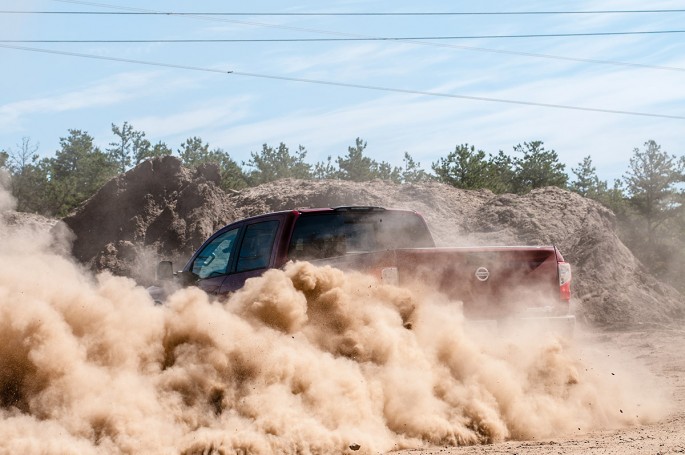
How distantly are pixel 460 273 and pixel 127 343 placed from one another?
10.8 feet

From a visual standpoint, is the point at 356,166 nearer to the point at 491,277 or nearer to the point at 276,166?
the point at 276,166

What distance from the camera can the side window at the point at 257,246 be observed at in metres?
9.55

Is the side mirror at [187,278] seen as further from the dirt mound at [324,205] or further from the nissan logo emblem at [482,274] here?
the dirt mound at [324,205]

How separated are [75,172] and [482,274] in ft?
177

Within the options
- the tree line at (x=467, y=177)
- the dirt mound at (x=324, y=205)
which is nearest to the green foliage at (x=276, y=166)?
the tree line at (x=467, y=177)

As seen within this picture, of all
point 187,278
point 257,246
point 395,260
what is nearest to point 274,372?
point 395,260

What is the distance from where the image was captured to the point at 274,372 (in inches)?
287

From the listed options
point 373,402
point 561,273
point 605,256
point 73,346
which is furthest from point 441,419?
point 605,256

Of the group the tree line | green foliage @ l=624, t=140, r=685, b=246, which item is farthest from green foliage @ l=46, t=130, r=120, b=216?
green foliage @ l=624, t=140, r=685, b=246

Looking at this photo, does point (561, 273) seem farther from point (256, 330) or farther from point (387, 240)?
point (256, 330)

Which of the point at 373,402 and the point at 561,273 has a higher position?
the point at 561,273

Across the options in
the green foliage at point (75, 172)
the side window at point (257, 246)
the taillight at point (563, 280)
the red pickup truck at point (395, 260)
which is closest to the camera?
the red pickup truck at point (395, 260)

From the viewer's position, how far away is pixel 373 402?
7.57 metres

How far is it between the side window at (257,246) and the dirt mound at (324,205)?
14.5m
